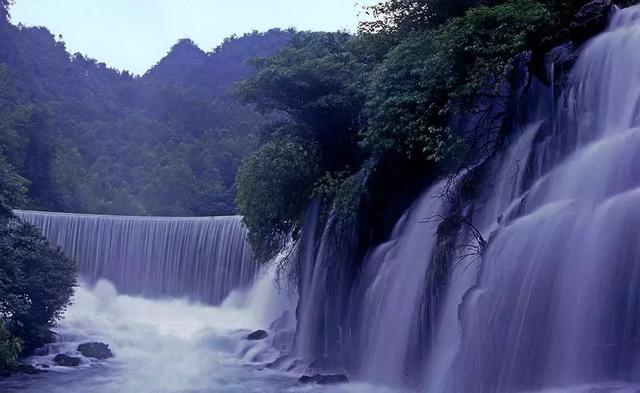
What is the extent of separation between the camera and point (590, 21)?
10.7 m

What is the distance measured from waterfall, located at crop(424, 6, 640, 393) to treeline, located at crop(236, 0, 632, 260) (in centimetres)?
132

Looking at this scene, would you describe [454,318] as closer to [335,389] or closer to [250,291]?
[335,389]

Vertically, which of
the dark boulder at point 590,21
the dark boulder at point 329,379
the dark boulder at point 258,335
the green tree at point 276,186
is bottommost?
the dark boulder at point 258,335

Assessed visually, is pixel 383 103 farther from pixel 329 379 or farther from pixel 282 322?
pixel 282 322

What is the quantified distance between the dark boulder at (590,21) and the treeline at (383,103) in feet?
0.89

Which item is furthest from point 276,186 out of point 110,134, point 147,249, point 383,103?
point 110,134

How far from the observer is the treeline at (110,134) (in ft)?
118

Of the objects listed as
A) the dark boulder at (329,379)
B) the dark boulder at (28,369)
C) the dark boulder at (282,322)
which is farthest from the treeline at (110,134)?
the dark boulder at (329,379)

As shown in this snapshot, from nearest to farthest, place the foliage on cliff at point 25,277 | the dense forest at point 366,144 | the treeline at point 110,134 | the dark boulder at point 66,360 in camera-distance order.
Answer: the dense forest at point 366,144, the foliage on cliff at point 25,277, the dark boulder at point 66,360, the treeline at point 110,134

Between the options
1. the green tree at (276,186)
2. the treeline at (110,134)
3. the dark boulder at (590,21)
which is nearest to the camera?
the dark boulder at (590,21)

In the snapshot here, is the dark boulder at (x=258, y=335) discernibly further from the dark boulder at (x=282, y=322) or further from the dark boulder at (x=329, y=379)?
the dark boulder at (x=329, y=379)

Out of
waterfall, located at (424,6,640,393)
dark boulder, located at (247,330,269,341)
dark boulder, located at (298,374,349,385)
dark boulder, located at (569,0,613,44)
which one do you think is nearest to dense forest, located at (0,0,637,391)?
dark boulder, located at (569,0,613,44)

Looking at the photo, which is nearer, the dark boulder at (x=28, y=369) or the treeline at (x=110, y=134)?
the dark boulder at (x=28, y=369)

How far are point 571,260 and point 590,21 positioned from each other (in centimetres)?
432
